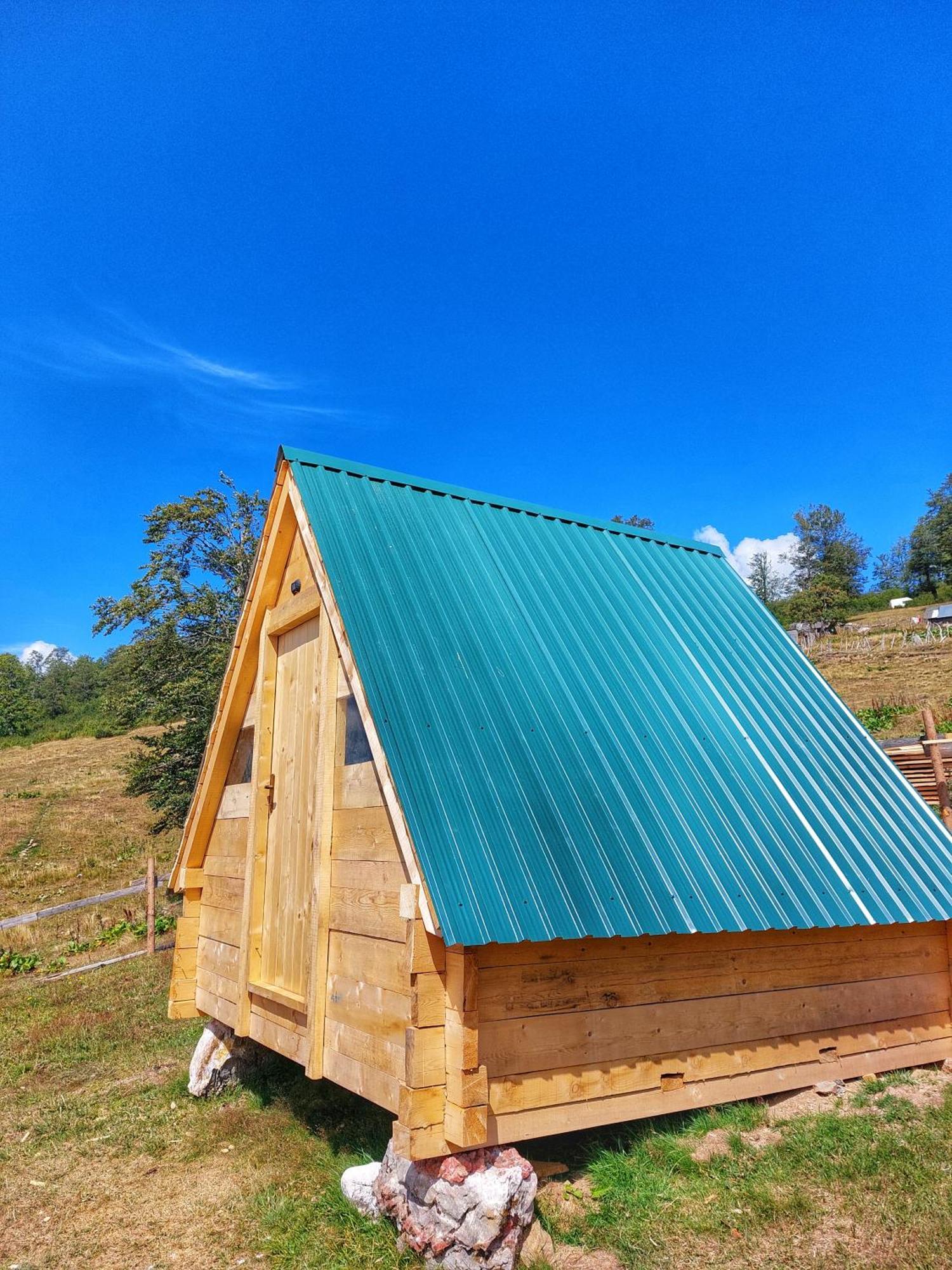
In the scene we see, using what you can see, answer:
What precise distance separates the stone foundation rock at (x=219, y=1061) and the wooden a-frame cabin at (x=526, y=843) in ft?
1.16

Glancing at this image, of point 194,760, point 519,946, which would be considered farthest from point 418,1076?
point 194,760

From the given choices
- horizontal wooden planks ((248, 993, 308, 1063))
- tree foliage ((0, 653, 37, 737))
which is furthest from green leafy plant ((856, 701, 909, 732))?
tree foliage ((0, 653, 37, 737))

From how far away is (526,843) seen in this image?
5.41m

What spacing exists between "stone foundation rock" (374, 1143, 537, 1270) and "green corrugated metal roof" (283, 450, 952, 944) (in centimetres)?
149

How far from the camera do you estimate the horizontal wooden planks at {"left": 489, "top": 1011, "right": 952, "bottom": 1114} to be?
5.23m

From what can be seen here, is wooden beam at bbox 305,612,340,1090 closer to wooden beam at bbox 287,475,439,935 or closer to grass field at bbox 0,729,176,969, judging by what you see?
wooden beam at bbox 287,475,439,935

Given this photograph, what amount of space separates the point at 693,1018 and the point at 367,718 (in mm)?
3309

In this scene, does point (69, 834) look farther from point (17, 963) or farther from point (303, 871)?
point (303, 871)

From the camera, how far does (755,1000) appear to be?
20.7ft

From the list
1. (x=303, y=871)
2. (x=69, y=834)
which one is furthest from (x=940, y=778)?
(x=69, y=834)

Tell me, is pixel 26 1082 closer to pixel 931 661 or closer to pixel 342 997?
pixel 342 997

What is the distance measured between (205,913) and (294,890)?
2.57m

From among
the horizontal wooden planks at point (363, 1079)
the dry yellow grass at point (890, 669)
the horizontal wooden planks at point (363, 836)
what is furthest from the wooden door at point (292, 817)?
the dry yellow grass at point (890, 669)

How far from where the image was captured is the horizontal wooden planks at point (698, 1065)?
5227mm
